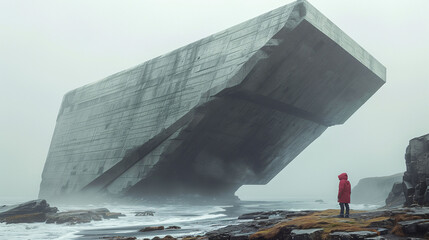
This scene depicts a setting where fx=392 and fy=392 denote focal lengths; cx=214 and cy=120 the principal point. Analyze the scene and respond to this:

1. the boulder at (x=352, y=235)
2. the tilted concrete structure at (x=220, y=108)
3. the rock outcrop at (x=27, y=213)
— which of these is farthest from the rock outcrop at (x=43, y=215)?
the boulder at (x=352, y=235)

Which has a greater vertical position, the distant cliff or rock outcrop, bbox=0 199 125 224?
the distant cliff

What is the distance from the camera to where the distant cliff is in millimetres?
54562

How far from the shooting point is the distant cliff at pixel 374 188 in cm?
5456

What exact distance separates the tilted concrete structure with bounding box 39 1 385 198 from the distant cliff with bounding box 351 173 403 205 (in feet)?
72.4

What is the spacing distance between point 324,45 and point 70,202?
25363mm

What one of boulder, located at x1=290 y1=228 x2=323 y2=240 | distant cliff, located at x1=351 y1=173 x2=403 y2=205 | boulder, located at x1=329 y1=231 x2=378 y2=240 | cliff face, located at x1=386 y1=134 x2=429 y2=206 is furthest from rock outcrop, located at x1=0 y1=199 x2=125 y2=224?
distant cliff, located at x1=351 y1=173 x2=403 y2=205

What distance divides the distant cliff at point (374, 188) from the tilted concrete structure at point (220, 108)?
72.4 ft

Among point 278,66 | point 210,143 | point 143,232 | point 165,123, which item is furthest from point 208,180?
Result: point 143,232

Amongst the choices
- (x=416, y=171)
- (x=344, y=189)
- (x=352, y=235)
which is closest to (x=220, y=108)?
(x=416, y=171)

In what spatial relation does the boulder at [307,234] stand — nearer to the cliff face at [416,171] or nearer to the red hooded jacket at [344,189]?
the red hooded jacket at [344,189]

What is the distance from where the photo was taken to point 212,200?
125 feet

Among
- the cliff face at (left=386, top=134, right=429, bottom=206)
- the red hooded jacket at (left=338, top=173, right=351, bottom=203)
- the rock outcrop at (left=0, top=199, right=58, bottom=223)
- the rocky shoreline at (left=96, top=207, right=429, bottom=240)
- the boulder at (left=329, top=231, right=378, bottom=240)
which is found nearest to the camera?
the boulder at (left=329, top=231, right=378, bottom=240)

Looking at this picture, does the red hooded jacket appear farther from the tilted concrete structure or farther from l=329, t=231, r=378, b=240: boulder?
the tilted concrete structure

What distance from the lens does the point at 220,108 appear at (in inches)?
1074
